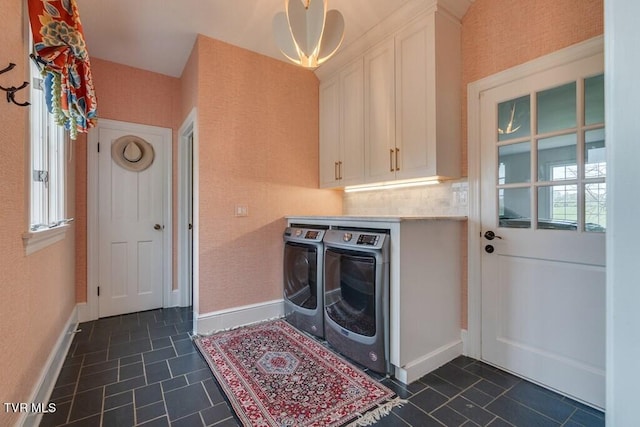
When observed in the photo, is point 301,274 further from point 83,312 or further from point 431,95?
point 83,312

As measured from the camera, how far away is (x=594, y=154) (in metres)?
1.63

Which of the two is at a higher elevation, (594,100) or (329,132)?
(329,132)

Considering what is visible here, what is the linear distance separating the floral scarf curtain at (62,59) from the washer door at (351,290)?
1957 millimetres

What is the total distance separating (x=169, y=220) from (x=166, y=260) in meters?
0.47

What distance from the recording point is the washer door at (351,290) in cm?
193

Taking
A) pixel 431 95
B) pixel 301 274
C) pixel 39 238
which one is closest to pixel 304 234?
pixel 301 274

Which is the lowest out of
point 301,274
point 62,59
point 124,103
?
point 301,274

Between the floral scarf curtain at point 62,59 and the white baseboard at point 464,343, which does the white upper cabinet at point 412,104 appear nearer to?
the white baseboard at point 464,343

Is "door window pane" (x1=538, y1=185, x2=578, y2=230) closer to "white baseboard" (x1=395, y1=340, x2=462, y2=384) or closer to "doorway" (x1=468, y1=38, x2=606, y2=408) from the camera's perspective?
"doorway" (x1=468, y1=38, x2=606, y2=408)

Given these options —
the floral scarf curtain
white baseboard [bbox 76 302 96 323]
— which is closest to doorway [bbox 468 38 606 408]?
the floral scarf curtain

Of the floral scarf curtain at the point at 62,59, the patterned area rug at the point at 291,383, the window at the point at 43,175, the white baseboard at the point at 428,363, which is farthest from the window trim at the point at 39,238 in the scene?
the white baseboard at the point at 428,363

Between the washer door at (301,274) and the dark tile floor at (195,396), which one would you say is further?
the washer door at (301,274)

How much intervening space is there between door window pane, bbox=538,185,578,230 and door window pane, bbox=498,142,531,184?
15cm

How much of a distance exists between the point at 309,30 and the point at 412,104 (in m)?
1.02
